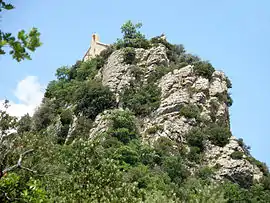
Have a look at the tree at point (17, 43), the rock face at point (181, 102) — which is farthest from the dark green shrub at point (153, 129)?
the tree at point (17, 43)

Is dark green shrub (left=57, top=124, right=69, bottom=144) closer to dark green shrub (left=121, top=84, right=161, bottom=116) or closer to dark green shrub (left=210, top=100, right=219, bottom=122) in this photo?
dark green shrub (left=121, top=84, right=161, bottom=116)

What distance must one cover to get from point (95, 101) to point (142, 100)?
4821 mm

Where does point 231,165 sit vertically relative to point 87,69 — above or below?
below

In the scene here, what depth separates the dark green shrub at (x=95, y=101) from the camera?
47.4 metres

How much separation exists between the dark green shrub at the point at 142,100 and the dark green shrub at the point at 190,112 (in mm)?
3012

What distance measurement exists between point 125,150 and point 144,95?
396 inches

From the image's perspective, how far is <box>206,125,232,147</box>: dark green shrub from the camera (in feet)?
139

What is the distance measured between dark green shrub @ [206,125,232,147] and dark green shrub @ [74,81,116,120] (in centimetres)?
1086

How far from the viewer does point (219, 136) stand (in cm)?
4228

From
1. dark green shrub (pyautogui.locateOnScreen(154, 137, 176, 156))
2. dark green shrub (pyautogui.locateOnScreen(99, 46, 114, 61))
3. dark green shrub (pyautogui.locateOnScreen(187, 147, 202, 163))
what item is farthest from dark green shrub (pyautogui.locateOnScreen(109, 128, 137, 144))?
dark green shrub (pyautogui.locateOnScreen(99, 46, 114, 61))

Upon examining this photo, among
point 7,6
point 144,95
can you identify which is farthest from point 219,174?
point 7,6

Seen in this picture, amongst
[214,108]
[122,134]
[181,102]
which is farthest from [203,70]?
[122,134]

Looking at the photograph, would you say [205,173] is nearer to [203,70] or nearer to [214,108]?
[214,108]

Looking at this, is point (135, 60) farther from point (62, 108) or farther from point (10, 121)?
point (10, 121)
